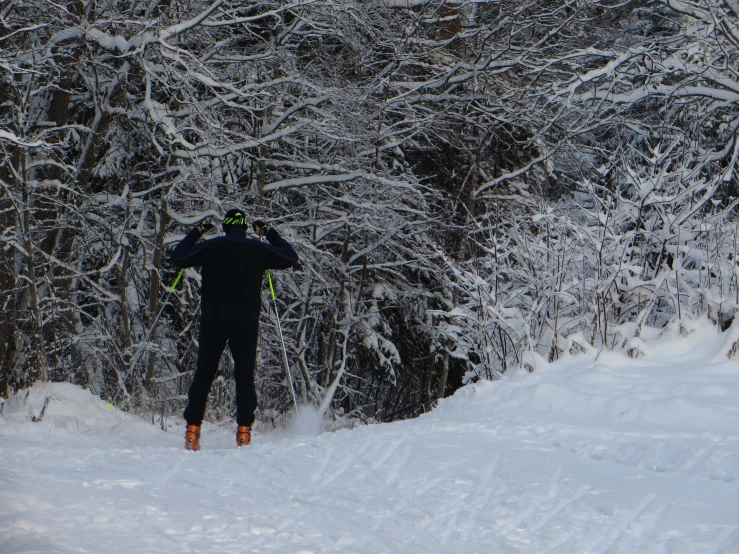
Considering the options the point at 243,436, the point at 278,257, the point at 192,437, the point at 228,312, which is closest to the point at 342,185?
the point at 278,257

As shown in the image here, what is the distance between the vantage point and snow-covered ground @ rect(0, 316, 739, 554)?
124 inches

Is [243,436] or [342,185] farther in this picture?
[342,185]

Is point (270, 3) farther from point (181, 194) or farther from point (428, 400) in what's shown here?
point (428, 400)

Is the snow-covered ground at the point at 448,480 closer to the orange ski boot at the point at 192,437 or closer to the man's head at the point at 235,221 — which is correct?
the orange ski boot at the point at 192,437

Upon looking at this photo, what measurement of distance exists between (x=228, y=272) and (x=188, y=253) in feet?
1.08

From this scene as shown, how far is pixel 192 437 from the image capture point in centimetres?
580

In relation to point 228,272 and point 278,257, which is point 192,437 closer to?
point 228,272

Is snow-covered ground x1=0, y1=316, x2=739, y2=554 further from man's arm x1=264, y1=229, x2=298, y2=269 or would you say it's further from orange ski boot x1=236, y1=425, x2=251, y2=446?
man's arm x1=264, y1=229, x2=298, y2=269

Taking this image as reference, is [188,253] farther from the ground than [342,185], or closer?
closer

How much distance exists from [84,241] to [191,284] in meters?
1.69

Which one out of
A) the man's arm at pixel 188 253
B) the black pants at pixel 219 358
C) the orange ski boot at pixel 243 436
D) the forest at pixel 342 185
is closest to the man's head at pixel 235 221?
the man's arm at pixel 188 253

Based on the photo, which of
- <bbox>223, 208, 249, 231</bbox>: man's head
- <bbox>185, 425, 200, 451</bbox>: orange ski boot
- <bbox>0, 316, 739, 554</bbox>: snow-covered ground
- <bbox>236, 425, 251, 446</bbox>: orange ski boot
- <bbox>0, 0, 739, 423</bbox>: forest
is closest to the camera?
<bbox>0, 316, 739, 554</bbox>: snow-covered ground

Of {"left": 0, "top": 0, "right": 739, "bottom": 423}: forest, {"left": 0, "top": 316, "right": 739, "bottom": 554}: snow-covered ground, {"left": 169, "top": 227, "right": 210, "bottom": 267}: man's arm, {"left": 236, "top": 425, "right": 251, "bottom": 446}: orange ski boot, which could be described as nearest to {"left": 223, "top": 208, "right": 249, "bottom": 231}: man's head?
{"left": 169, "top": 227, "right": 210, "bottom": 267}: man's arm

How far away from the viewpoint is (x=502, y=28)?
42.5 feet
